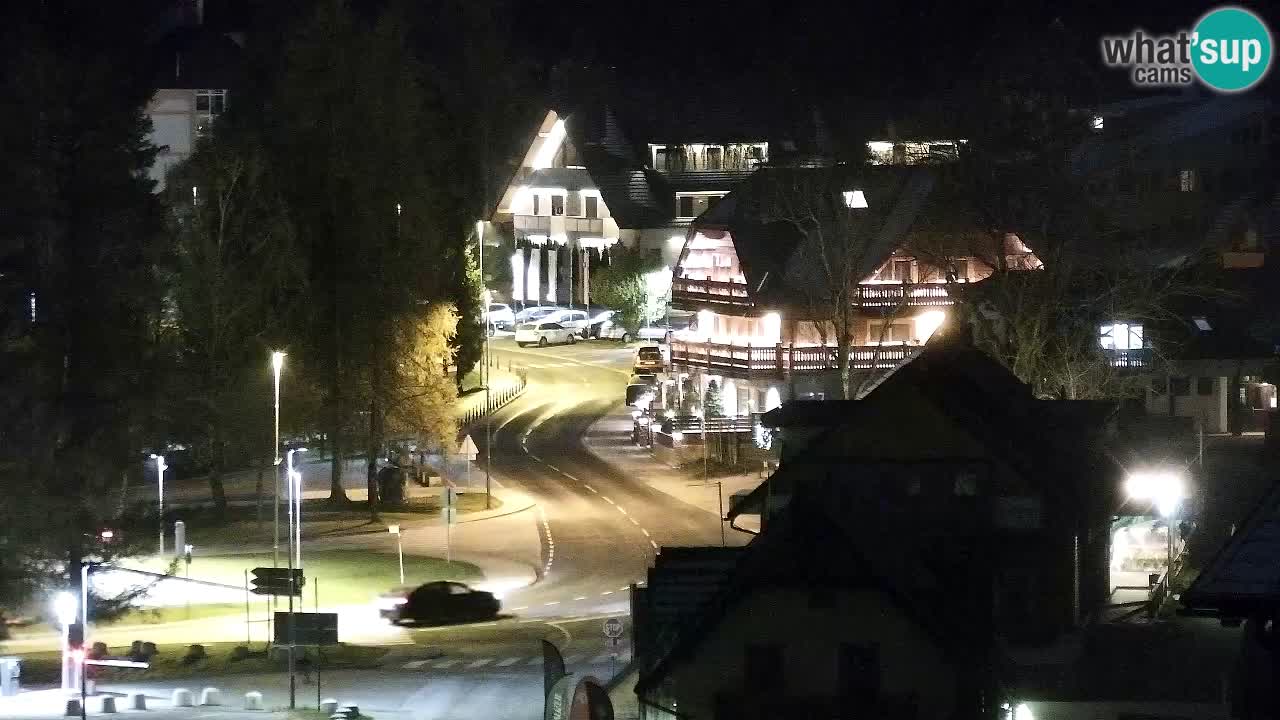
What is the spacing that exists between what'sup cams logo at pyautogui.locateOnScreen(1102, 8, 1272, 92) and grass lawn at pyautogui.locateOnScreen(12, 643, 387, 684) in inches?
2384

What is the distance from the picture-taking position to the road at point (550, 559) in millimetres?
36562

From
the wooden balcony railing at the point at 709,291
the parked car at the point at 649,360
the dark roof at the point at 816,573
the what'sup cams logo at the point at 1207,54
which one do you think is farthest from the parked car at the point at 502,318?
the dark roof at the point at 816,573

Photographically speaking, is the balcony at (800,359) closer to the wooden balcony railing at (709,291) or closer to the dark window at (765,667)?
the wooden balcony railing at (709,291)

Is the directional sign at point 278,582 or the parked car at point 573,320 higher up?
the parked car at point 573,320

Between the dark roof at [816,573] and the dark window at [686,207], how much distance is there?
7438 cm

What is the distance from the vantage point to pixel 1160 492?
3788 cm

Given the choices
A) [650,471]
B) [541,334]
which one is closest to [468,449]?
[650,471]

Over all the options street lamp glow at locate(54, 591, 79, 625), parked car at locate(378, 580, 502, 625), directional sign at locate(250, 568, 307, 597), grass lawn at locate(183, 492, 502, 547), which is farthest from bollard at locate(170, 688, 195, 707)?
grass lawn at locate(183, 492, 502, 547)

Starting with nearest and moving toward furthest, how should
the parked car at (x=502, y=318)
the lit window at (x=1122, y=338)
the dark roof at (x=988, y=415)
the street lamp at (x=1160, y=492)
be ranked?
the dark roof at (x=988, y=415) → the street lamp at (x=1160, y=492) → the lit window at (x=1122, y=338) → the parked car at (x=502, y=318)

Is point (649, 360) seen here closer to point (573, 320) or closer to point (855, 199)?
point (855, 199)

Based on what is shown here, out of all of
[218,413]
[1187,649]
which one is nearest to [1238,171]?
[218,413]

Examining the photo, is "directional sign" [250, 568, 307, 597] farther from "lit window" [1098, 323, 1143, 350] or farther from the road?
"lit window" [1098, 323, 1143, 350]

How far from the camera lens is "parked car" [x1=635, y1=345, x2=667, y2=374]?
7769 cm

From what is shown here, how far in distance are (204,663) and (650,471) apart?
91.6ft
